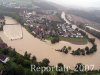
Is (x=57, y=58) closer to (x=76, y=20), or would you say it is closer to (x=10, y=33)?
(x=10, y=33)

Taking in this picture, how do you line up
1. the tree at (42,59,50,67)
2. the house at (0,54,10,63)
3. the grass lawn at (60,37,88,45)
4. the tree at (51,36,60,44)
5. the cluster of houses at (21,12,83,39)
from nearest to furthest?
the house at (0,54,10,63) < the tree at (42,59,50,67) < the tree at (51,36,60,44) < the grass lawn at (60,37,88,45) < the cluster of houses at (21,12,83,39)

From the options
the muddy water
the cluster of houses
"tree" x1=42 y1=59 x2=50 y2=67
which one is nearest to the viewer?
"tree" x1=42 y1=59 x2=50 y2=67

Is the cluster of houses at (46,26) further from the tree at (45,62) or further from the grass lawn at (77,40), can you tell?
the tree at (45,62)

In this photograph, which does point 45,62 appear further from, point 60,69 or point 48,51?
point 48,51

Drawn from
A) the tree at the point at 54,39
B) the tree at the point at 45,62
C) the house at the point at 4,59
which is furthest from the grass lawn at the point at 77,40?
the house at the point at 4,59

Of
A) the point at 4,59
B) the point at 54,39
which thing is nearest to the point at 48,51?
the point at 54,39

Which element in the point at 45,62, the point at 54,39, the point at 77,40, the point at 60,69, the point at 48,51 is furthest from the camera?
the point at 77,40

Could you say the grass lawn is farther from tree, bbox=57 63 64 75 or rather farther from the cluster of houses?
tree, bbox=57 63 64 75

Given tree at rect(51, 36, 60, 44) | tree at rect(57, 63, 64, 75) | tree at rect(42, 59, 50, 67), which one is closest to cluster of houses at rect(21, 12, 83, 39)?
tree at rect(51, 36, 60, 44)
